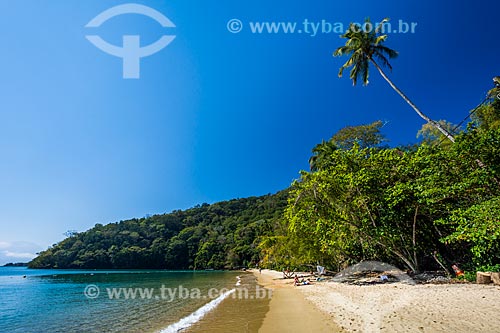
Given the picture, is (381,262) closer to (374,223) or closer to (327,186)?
(374,223)

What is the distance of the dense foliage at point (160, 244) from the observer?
93.7 metres

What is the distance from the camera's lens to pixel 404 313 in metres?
8.35

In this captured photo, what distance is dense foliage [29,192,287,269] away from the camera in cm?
9369

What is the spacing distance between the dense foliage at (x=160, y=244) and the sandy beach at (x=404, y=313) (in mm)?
77424

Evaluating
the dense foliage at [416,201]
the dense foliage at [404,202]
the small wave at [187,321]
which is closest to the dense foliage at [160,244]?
the dense foliage at [404,202]

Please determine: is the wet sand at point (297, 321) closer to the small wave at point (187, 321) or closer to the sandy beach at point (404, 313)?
the sandy beach at point (404, 313)

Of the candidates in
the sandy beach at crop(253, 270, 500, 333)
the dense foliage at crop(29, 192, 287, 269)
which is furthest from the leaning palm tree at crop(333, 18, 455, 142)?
the dense foliage at crop(29, 192, 287, 269)

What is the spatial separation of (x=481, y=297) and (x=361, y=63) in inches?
699

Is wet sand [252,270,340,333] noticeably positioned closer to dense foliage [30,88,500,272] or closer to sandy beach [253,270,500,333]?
sandy beach [253,270,500,333]

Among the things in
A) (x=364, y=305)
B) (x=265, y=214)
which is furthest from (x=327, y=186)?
(x=265, y=214)

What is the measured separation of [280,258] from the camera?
36.6 meters

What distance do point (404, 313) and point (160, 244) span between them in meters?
104

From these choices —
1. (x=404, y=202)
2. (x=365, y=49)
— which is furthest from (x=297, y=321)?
(x=365, y=49)

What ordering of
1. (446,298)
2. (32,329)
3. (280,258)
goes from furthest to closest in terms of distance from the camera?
(280,258), (32,329), (446,298)
